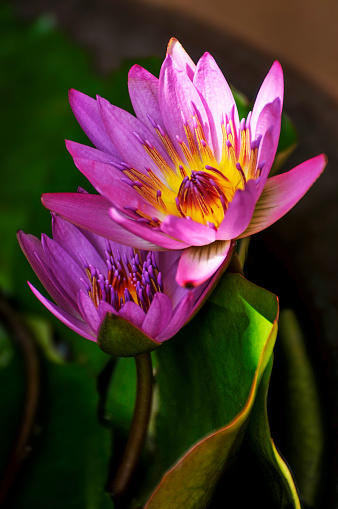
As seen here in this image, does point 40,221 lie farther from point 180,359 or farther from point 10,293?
point 180,359

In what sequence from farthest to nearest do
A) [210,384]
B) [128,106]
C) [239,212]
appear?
1. [128,106]
2. [210,384]
3. [239,212]

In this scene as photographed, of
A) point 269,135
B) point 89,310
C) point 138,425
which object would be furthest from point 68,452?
point 269,135

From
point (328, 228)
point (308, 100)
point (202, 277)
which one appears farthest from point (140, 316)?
point (308, 100)

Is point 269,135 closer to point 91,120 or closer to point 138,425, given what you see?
point 91,120

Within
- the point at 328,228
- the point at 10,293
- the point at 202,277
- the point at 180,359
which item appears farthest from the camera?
the point at 10,293

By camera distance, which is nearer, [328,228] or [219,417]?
[219,417]

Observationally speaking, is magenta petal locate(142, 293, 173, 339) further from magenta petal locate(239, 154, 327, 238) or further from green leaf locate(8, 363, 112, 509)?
green leaf locate(8, 363, 112, 509)

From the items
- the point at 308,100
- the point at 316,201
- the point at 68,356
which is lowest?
the point at 68,356
